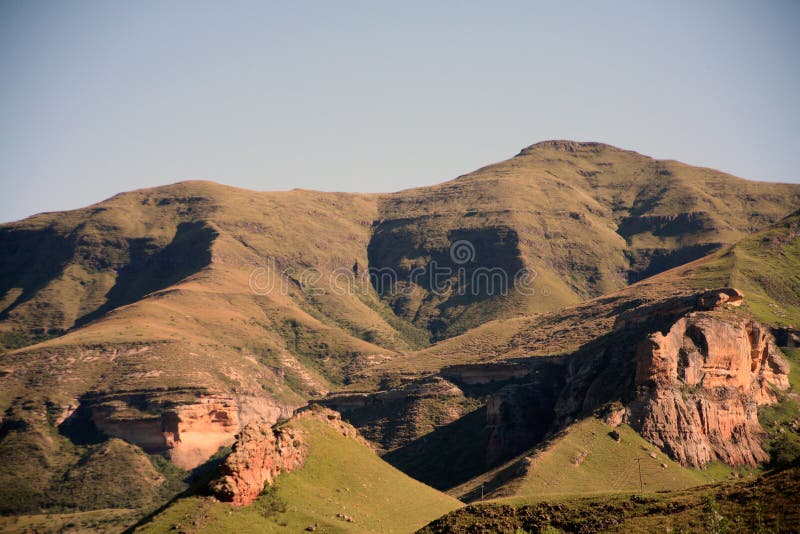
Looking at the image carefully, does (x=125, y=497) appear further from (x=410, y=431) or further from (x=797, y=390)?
(x=797, y=390)

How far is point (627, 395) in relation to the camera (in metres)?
105

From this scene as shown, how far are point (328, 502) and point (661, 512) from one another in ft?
74.2

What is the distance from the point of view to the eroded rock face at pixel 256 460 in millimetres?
66312

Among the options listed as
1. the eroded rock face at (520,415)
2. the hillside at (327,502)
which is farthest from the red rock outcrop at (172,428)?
the hillside at (327,502)

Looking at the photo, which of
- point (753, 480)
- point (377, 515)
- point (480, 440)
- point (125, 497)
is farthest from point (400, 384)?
point (753, 480)

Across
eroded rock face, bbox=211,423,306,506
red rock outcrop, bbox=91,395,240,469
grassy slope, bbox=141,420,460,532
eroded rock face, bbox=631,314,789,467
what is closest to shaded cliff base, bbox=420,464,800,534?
grassy slope, bbox=141,420,460,532

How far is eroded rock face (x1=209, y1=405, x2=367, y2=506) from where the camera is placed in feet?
218

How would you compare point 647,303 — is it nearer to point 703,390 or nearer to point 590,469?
point 703,390

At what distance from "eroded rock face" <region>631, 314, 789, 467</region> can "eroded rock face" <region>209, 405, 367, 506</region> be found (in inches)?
1561

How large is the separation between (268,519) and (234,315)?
436ft

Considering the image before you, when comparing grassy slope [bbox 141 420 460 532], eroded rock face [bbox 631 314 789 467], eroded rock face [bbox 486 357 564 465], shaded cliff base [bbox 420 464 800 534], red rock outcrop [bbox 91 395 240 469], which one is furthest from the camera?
red rock outcrop [bbox 91 395 240 469]

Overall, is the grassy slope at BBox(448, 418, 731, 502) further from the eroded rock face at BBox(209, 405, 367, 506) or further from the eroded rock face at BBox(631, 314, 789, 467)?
the eroded rock face at BBox(209, 405, 367, 506)

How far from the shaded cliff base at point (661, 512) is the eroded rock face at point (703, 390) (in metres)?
35.6

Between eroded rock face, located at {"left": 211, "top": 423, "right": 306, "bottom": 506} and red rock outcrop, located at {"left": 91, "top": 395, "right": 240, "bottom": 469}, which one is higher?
eroded rock face, located at {"left": 211, "top": 423, "right": 306, "bottom": 506}
